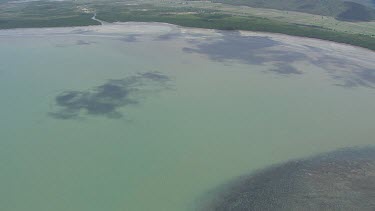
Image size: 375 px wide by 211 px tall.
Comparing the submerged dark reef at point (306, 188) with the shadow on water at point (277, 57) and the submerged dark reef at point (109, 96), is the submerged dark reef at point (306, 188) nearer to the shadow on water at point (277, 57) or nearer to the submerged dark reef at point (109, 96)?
the submerged dark reef at point (109, 96)

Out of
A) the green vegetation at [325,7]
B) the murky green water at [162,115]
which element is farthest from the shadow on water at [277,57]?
the green vegetation at [325,7]

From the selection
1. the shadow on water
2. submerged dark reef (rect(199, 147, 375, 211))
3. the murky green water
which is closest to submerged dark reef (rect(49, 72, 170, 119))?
the murky green water

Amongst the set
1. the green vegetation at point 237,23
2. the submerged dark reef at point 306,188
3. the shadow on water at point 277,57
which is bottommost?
the submerged dark reef at point 306,188

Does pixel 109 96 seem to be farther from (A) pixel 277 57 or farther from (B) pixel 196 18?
(B) pixel 196 18

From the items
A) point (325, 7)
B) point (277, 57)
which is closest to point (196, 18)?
point (277, 57)

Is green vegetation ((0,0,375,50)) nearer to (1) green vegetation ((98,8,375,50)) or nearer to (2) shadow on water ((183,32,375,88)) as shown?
(1) green vegetation ((98,8,375,50))

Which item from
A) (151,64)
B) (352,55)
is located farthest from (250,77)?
(352,55)
